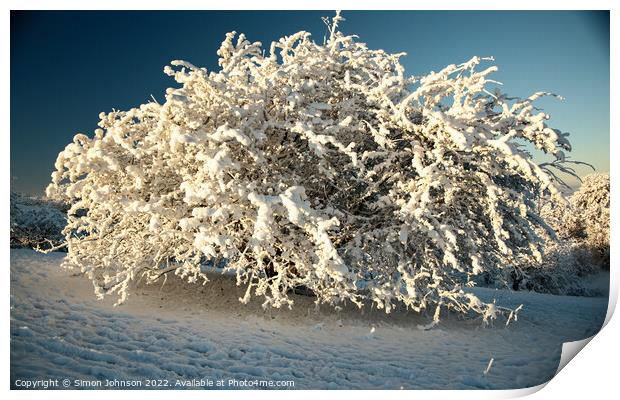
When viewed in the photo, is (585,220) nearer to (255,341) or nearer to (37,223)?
(255,341)

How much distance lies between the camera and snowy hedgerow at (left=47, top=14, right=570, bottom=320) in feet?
17.6

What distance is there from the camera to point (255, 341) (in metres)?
5.28

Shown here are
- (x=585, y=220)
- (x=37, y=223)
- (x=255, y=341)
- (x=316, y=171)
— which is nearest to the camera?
(x=255, y=341)

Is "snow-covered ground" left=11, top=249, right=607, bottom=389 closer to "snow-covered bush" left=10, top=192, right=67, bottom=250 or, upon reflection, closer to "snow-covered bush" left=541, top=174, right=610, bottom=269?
"snow-covered bush" left=541, top=174, right=610, bottom=269

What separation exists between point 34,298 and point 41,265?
279 cm

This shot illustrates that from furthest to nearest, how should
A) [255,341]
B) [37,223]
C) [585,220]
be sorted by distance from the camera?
[37,223], [585,220], [255,341]

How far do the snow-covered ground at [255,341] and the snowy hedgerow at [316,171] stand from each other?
19.7 inches

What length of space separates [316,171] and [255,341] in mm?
2551

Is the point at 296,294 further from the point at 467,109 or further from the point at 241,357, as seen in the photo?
the point at 467,109

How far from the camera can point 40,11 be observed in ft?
16.4

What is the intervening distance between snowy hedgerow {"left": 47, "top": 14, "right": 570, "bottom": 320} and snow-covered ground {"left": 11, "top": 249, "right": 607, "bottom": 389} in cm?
50

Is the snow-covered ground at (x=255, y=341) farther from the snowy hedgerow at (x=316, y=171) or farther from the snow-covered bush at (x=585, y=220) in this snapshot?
the snow-covered bush at (x=585, y=220)

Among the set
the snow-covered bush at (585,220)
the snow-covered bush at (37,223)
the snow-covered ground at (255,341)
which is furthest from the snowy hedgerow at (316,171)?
the snow-covered bush at (37,223)

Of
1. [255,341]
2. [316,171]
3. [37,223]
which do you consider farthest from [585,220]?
[37,223]
